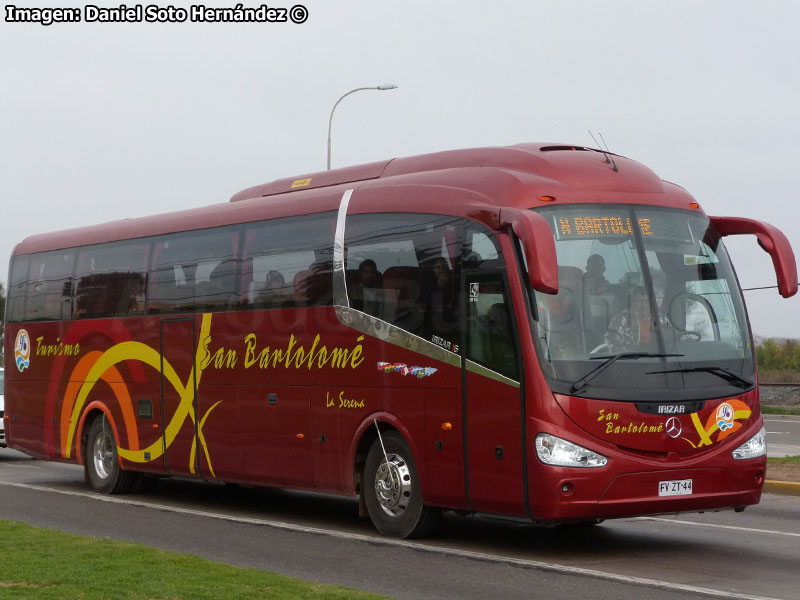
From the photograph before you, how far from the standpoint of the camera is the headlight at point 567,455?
10688mm

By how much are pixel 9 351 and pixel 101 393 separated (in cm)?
285

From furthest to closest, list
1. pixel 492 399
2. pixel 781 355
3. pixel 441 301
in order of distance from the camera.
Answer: pixel 781 355 → pixel 441 301 → pixel 492 399

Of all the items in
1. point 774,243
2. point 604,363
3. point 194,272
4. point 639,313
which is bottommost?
point 604,363

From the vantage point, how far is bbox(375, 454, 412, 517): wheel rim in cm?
1235

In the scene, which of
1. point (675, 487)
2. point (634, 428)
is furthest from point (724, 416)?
point (634, 428)

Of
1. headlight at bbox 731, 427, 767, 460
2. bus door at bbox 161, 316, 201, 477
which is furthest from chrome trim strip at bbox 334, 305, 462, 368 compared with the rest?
bus door at bbox 161, 316, 201, 477

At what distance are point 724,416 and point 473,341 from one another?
2.20 metres

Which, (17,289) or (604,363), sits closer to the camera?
(604,363)

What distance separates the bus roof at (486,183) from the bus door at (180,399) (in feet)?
6.57

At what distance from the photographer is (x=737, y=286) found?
11867mm

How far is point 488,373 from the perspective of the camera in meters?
11.3

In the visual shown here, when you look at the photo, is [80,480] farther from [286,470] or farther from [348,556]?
[348,556]

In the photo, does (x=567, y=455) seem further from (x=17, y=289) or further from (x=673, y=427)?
(x=17, y=289)

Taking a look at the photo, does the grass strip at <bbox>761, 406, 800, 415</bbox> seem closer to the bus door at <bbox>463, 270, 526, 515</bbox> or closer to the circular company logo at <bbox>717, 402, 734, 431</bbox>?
the circular company logo at <bbox>717, 402, 734, 431</bbox>
